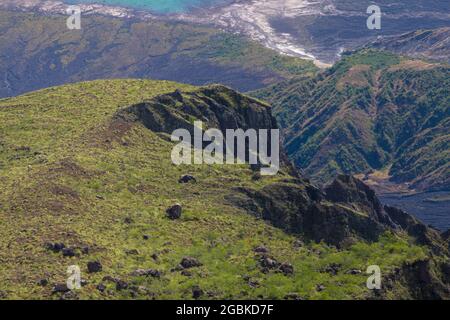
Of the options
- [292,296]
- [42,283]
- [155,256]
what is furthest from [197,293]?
[42,283]

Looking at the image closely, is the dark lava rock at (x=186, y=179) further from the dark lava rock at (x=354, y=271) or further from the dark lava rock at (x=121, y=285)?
the dark lava rock at (x=121, y=285)

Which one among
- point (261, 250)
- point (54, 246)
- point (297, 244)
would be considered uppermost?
point (54, 246)

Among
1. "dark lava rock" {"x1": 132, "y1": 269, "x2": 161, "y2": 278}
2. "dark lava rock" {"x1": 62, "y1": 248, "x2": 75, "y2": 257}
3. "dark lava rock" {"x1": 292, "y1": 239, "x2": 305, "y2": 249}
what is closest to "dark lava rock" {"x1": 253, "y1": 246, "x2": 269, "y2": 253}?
"dark lava rock" {"x1": 292, "y1": 239, "x2": 305, "y2": 249}

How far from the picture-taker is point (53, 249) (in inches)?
5630

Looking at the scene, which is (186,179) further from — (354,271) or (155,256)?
(354,271)

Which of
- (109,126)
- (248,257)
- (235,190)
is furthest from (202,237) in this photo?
(109,126)

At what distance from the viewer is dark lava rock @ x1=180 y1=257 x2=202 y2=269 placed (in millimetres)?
148125

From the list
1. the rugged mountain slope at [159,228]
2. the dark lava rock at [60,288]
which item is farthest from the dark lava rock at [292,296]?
the dark lava rock at [60,288]

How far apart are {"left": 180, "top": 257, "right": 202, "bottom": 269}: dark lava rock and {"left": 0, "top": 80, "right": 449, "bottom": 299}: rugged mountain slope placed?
0.54 feet

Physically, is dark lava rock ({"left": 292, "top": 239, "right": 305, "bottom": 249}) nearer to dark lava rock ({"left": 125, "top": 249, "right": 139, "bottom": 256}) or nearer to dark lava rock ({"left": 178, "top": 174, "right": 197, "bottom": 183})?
dark lava rock ({"left": 178, "top": 174, "right": 197, "bottom": 183})

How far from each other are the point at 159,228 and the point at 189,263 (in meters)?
12.5

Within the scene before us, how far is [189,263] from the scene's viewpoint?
14862 cm
